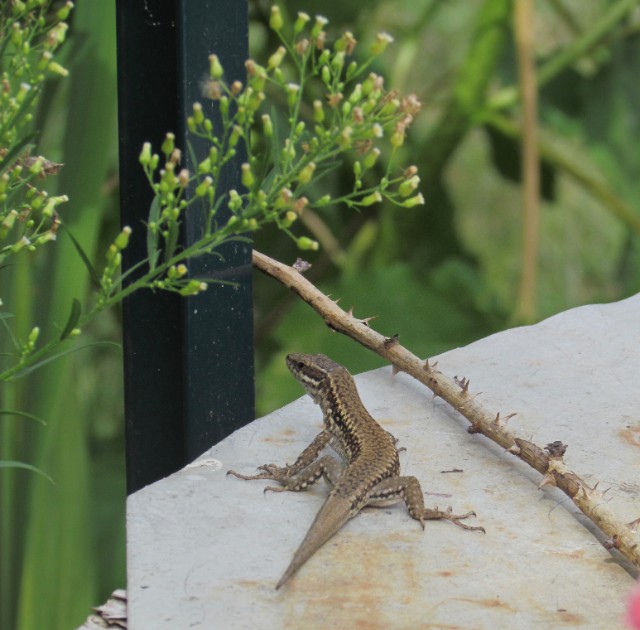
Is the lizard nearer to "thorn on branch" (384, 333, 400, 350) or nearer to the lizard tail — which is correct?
the lizard tail

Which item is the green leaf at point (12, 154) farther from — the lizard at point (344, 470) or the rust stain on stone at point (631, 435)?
the rust stain on stone at point (631, 435)

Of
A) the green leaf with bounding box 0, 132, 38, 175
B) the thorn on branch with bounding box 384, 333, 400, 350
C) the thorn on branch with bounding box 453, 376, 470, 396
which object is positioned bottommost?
the thorn on branch with bounding box 453, 376, 470, 396

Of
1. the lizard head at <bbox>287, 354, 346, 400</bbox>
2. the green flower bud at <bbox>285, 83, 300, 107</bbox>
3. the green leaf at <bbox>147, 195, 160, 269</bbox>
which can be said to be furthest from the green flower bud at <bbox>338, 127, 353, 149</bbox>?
the lizard head at <bbox>287, 354, 346, 400</bbox>

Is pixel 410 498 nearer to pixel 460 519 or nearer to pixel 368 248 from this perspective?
pixel 460 519

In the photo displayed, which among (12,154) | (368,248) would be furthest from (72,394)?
(368,248)

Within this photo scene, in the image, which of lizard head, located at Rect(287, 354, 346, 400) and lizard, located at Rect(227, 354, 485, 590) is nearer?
lizard, located at Rect(227, 354, 485, 590)

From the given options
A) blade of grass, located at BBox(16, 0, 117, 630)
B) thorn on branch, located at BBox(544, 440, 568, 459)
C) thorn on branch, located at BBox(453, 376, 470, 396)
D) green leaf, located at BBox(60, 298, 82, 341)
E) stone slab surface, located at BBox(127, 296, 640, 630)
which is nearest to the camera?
green leaf, located at BBox(60, 298, 82, 341)

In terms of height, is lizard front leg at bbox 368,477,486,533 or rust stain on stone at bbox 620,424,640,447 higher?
rust stain on stone at bbox 620,424,640,447
